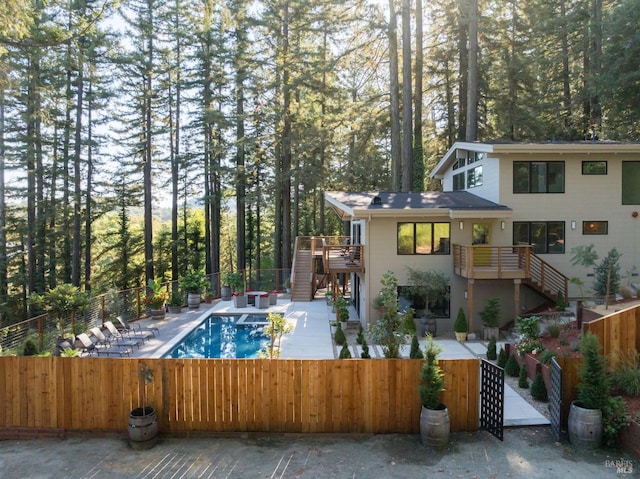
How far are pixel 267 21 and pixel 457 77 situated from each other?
1219cm

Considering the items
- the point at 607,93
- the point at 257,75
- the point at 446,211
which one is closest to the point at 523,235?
the point at 446,211

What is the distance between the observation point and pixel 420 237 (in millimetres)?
16000

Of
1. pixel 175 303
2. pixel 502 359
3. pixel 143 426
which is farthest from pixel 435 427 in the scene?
pixel 175 303

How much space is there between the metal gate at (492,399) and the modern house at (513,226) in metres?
7.88

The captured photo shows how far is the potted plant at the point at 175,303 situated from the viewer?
63.3ft

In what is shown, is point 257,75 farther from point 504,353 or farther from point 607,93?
point 504,353

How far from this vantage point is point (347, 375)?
7.49 m

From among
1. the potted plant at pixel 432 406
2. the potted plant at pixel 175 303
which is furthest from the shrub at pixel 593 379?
the potted plant at pixel 175 303

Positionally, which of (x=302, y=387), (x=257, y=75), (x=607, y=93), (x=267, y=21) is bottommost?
(x=302, y=387)

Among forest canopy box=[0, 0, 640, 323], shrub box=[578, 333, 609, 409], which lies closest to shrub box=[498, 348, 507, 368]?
shrub box=[578, 333, 609, 409]

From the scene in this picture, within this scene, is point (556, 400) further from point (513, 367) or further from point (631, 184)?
point (631, 184)

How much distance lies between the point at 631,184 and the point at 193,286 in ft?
61.4

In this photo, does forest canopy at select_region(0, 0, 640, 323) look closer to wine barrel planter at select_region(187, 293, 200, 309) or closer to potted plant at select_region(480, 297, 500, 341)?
wine barrel planter at select_region(187, 293, 200, 309)

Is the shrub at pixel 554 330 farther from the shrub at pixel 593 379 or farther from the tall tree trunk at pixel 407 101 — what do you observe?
the tall tree trunk at pixel 407 101
